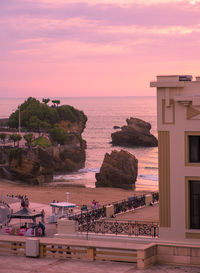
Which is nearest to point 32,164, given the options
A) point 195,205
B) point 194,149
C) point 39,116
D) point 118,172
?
point 118,172

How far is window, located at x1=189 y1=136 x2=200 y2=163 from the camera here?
2331 centimetres

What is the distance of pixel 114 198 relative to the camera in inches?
2324

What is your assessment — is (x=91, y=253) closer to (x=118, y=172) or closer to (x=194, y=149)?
(x=194, y=149)

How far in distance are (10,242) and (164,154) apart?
22.8ft

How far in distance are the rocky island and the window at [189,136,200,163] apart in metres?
58.6

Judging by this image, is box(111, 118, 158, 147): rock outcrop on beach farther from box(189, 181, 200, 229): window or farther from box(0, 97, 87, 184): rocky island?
box(189, 181, 200, 229): window

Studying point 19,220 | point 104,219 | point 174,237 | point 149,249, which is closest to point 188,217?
point 174,237

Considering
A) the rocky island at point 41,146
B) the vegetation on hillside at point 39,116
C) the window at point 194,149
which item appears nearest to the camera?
the window at point 194,149

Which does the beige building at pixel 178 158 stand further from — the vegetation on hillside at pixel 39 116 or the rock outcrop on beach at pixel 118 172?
the vegetation on hillside at pixel 39 116

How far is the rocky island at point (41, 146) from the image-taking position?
277ft

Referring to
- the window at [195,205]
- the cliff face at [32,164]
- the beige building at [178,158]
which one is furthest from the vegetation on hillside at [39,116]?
the window at [195,205]

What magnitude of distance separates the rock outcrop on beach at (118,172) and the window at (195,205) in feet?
172

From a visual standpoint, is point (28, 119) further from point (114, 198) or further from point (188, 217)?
point (188, 217)

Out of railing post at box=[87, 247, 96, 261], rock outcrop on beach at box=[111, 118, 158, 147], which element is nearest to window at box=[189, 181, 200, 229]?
railing post at box=[87, 247, 96, 261]
